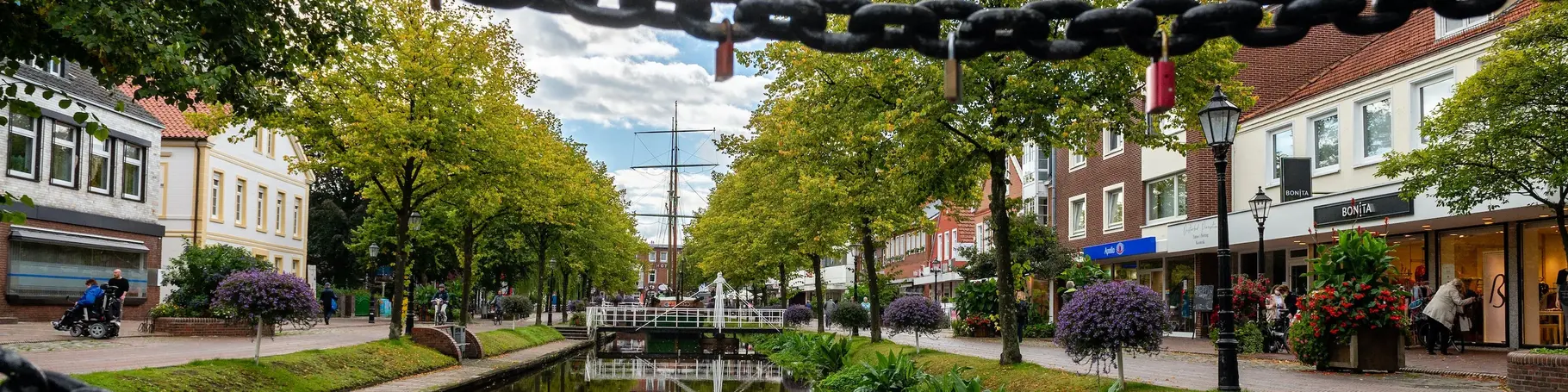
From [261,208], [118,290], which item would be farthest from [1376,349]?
[261,208]

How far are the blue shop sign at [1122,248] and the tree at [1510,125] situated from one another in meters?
17.0

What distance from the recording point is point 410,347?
77.7 ft

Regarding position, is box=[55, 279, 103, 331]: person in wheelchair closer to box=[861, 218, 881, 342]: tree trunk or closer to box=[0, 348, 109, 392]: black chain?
box=[861, 218, 881, 342]: tree trunk

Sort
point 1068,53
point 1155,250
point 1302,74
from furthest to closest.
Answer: point 1155,250, point 1302,74, point 1068,53

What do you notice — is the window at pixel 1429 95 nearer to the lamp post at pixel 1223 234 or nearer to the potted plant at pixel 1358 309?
the potted plant at pixel 1358 309

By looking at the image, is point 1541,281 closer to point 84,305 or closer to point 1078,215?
point 1078,215

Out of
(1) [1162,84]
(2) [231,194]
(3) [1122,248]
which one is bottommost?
(1) [1162,84]

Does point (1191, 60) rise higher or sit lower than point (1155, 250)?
higher

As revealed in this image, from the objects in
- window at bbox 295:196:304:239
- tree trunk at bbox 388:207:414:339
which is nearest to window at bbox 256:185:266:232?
window at bbox 295:196:304:239

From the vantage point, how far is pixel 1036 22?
2.80m

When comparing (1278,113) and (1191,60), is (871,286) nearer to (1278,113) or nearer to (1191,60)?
(1278,113)

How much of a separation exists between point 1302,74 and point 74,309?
28075mm

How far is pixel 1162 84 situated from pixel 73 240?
35.3 meters

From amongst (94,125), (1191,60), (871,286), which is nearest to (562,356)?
(871,286)
